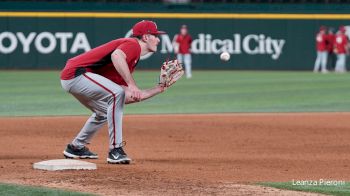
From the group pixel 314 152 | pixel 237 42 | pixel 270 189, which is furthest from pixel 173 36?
pixel 270 189

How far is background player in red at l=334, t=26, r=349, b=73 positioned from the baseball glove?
2262cm

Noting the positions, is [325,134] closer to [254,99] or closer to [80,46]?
[254,99]

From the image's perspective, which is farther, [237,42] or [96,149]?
[237,42]

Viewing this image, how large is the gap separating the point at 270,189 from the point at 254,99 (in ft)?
36.2

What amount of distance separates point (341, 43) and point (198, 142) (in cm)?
2023

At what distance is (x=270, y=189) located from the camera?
280 inches

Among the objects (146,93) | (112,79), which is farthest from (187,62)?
(146,93)

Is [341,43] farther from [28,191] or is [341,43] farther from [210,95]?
[28,191]

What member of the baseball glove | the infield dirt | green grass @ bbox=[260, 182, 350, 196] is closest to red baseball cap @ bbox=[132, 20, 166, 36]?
the baseball glove

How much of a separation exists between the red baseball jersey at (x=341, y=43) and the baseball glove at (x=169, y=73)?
22608 mm

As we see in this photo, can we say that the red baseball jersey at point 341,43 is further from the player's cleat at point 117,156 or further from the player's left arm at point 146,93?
the player's cleat at point 117,156

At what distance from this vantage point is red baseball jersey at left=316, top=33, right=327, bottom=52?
97.7 ft

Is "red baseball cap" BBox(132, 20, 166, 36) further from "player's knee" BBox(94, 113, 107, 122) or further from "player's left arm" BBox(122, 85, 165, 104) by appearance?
"player's knee" BBox(94, 113, 107, 122)

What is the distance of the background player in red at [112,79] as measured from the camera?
8.38 meters
